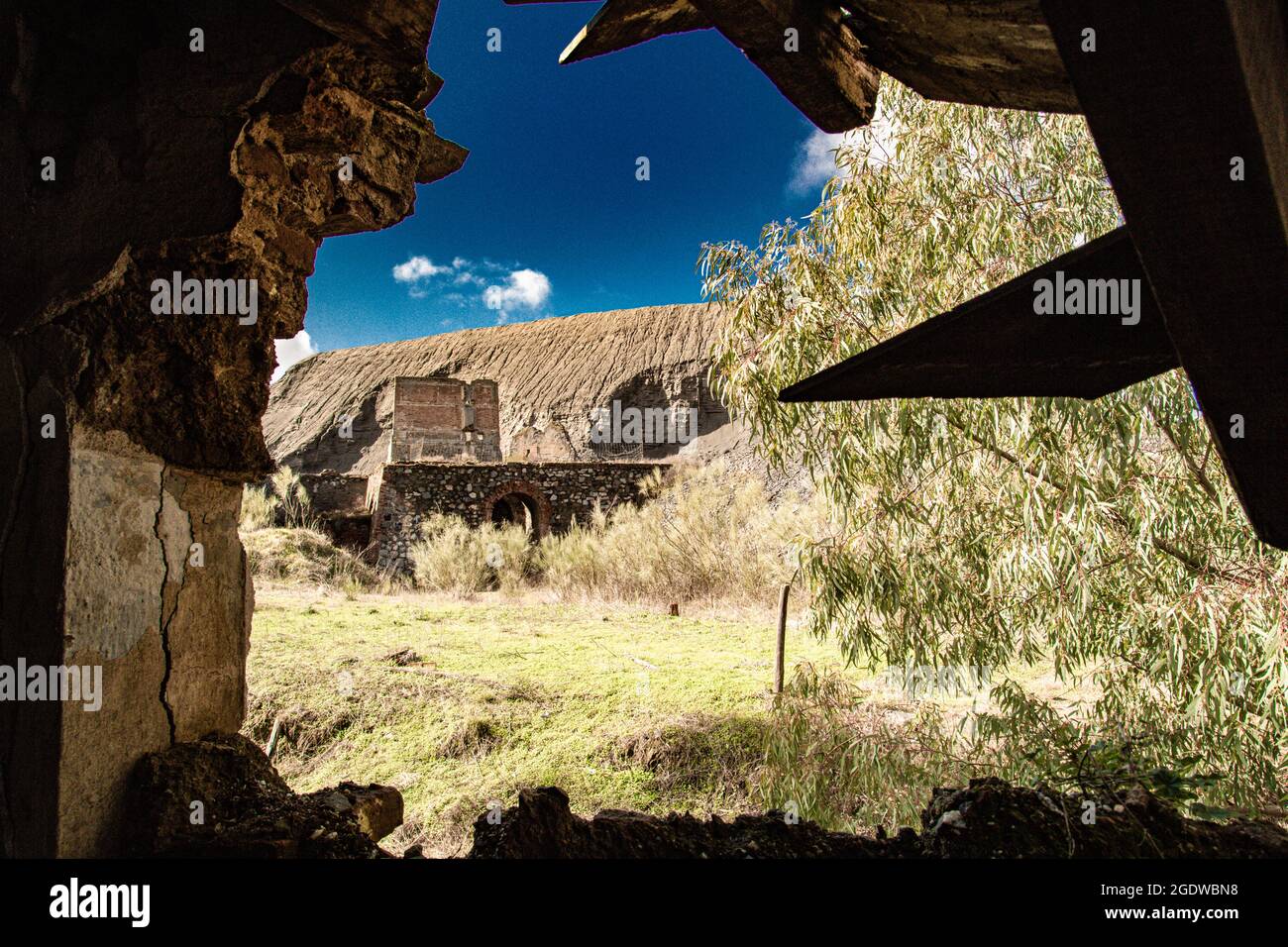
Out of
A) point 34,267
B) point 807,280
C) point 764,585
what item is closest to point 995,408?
point 807,280

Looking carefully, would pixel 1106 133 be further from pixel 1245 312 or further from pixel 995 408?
pixel 995 408

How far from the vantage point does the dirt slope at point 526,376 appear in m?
42.2

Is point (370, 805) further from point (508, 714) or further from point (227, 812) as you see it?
point (508, 714)

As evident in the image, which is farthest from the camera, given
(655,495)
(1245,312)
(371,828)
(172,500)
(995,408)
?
(655,495)

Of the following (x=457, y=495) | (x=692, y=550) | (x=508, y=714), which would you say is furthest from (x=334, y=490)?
(x=508, y=714)

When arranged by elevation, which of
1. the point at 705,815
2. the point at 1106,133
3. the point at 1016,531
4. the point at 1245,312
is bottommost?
the point at 705,815

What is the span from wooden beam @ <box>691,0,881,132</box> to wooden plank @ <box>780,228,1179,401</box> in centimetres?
75

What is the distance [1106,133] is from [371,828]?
2.59 m

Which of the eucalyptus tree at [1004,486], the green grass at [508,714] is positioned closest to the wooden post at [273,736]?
the green grass at [508,714]

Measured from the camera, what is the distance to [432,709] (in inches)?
246

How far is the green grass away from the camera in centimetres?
518

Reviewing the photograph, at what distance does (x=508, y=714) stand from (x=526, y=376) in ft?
137

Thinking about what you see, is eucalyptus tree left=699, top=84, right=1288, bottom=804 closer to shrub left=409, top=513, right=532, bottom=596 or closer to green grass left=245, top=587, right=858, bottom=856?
green grass left=245, top=587, right=858, bottom=856
